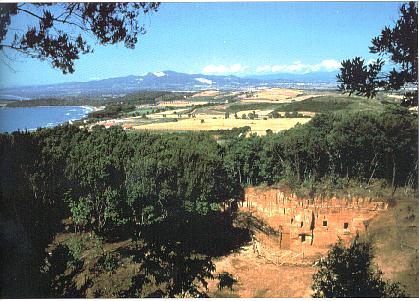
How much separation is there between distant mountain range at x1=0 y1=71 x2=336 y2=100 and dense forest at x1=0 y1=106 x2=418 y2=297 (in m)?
0.45

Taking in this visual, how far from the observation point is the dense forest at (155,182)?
4082mm

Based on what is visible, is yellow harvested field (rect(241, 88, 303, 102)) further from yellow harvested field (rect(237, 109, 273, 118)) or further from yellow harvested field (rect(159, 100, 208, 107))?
yellow harvested field (rect(159, 100, 208, 107))

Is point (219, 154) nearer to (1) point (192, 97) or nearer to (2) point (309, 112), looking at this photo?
(1) point (192, 97)

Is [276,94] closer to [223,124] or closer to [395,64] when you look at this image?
[223,124]

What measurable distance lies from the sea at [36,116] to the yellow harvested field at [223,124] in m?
0.75

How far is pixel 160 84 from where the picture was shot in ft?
15.7

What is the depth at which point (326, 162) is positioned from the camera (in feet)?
19.6

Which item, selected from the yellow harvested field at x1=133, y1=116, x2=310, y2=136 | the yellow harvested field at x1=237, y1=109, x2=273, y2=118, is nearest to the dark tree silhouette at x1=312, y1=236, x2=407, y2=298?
the yellow harvested field at x1=133, y1=116, x2=310, y2=136

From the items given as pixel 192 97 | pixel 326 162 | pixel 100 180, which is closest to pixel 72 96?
pixel 100 180

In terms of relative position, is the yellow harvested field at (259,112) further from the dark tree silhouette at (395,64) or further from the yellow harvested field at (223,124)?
the dark tree silhouette at (395,64)

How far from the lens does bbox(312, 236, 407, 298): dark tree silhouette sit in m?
4.22

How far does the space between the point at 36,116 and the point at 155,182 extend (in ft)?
5.25

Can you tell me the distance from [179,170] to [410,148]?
9.55 feet

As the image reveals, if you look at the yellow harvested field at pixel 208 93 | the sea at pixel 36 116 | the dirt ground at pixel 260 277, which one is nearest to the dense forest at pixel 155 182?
the sea at pixel 36 116
